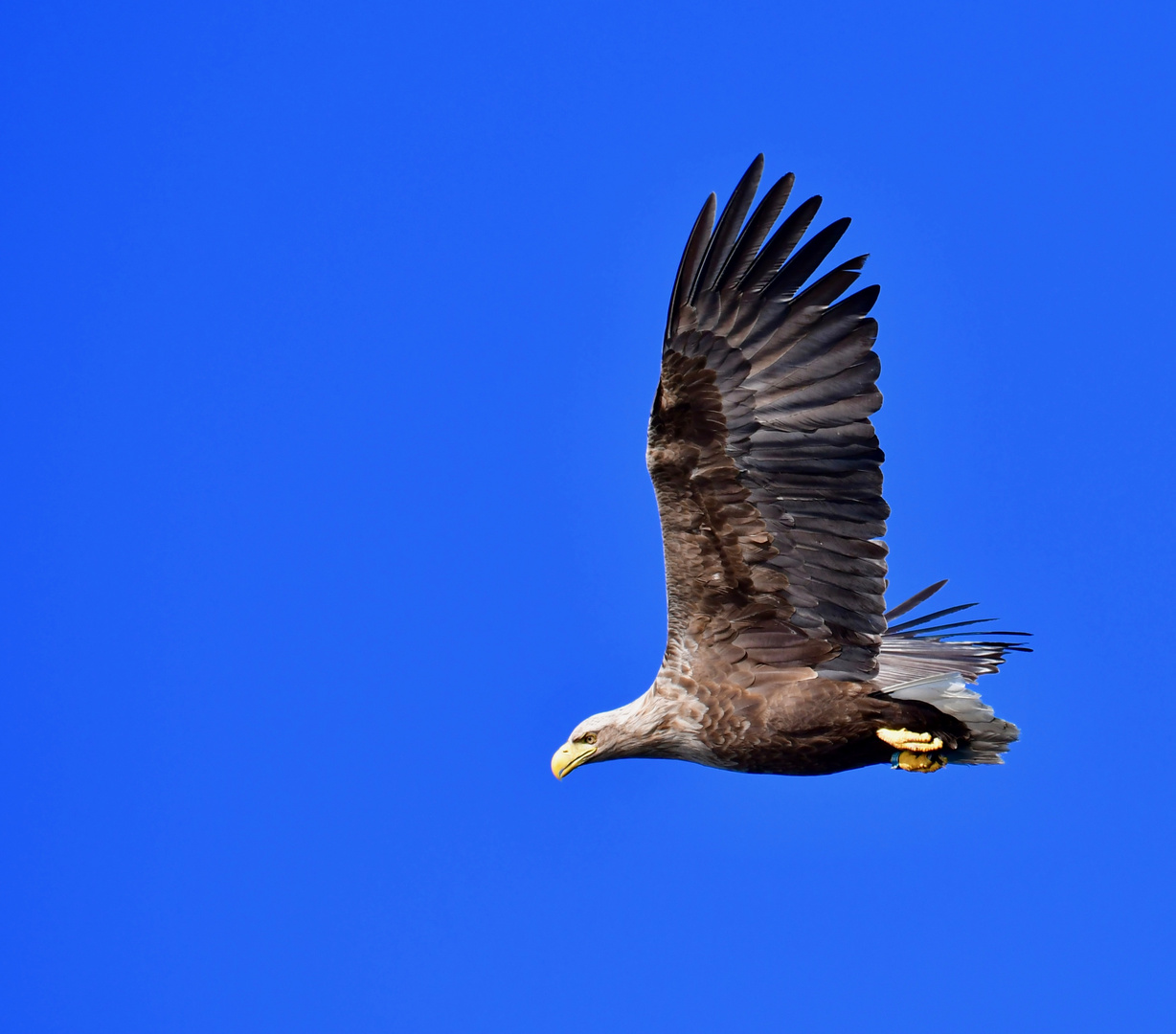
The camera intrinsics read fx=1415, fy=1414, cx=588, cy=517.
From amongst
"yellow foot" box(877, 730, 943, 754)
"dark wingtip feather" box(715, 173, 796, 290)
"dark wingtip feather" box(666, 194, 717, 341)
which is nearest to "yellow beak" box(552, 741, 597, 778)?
"yellow foot" box(877, 730, 943, 754)

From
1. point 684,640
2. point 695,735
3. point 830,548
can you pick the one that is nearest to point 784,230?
point 830,548

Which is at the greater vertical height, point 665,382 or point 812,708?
point 665,382

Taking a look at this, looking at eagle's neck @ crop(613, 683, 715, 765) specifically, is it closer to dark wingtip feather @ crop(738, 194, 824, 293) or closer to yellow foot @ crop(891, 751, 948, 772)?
yellow foot @ crop(891, 751, 948, 772)

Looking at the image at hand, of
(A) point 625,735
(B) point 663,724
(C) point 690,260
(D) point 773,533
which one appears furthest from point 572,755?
(C) point 690,260

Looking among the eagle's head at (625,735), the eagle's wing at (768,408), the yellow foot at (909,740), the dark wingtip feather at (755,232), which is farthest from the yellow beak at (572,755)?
the dark wingtip feather at (755,232)

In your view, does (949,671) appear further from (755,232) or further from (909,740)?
(755,232)

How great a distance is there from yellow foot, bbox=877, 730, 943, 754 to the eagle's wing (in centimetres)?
83

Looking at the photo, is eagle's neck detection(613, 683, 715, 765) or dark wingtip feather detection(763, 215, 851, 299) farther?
eagle's neck detection(613, 683, 715, 765)

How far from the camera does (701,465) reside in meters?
7.79

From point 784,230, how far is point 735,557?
72.1 inches

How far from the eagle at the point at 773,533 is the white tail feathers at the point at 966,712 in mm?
12

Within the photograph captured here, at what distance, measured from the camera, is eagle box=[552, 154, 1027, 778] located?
7.73 metres

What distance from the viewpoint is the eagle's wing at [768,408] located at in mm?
7695

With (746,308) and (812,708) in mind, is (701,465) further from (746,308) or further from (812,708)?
(812,708)
